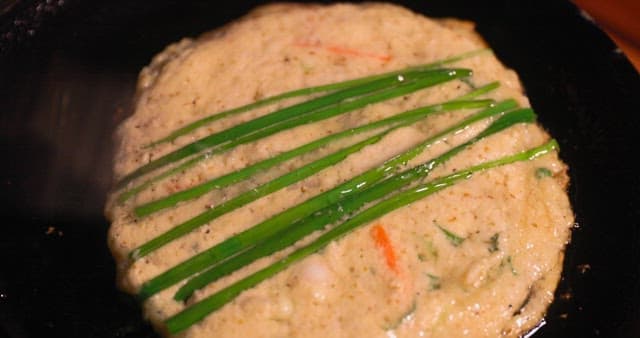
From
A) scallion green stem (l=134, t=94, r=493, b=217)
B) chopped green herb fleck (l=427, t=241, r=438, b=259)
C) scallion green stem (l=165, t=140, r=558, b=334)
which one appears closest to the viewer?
scallion green stem (l=165, t=140, r=558, b=334)

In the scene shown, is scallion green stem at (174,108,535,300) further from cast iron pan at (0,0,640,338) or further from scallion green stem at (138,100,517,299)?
cast iron pan at (0,0,640,338)

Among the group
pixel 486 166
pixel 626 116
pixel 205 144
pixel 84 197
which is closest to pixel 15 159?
pixel 84 197

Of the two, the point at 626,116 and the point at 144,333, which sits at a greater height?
the point at 626,116

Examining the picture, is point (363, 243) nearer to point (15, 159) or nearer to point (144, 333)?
point (144, 333)

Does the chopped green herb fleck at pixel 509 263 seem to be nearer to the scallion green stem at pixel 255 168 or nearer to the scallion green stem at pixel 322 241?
the scallion green stem at pixel 322 241

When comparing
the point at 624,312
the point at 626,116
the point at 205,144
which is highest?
the point at 205,144

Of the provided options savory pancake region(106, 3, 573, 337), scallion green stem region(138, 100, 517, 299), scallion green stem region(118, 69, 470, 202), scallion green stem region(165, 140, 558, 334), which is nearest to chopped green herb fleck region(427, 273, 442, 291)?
savory pancake region(106, 3, 573, 337)

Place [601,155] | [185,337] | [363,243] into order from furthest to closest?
[601,155]
[363,243]
[185,337]

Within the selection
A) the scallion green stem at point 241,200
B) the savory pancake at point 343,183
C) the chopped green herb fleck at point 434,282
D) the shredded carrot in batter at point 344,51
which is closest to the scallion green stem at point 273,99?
the savory pancake at point 343,183

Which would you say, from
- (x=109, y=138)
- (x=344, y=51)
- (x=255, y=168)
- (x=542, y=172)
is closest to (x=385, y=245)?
(x=255, y=168)
